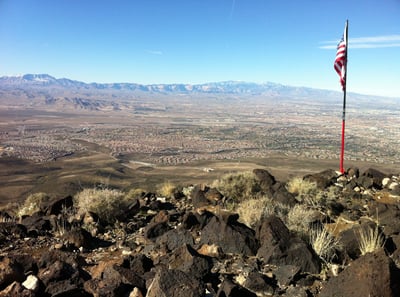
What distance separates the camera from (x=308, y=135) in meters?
108

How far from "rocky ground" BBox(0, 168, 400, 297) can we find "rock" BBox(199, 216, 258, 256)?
19 mm

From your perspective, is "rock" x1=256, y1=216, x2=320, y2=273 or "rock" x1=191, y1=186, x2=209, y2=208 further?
"rock" x1=191, y1=186, x2=209, y2=208

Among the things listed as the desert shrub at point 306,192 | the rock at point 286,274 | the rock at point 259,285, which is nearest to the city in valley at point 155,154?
the desert shrub at point 306,192

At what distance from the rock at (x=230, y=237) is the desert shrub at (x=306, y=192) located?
4097 mm

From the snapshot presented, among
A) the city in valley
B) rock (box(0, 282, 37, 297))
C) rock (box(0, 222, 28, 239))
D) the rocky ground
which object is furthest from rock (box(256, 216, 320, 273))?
the city in valley

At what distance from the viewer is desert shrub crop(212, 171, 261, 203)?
1189cm

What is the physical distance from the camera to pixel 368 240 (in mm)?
6445

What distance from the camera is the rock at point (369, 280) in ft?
12.6

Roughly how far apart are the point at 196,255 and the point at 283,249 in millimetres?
1519

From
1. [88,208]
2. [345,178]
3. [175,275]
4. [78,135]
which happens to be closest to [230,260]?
[175,275]

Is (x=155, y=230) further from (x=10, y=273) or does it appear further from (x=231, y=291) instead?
A: (x=231, y=291)

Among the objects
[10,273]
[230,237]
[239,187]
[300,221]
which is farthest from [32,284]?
[239,187]

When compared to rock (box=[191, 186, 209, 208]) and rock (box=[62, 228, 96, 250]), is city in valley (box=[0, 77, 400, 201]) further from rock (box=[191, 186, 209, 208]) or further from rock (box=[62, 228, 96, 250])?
rock (box=[62, 228, 96, 250])

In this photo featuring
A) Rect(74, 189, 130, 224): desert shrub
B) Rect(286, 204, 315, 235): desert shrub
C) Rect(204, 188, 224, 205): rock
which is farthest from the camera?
Rect(204, 188, 224, 205): rock
